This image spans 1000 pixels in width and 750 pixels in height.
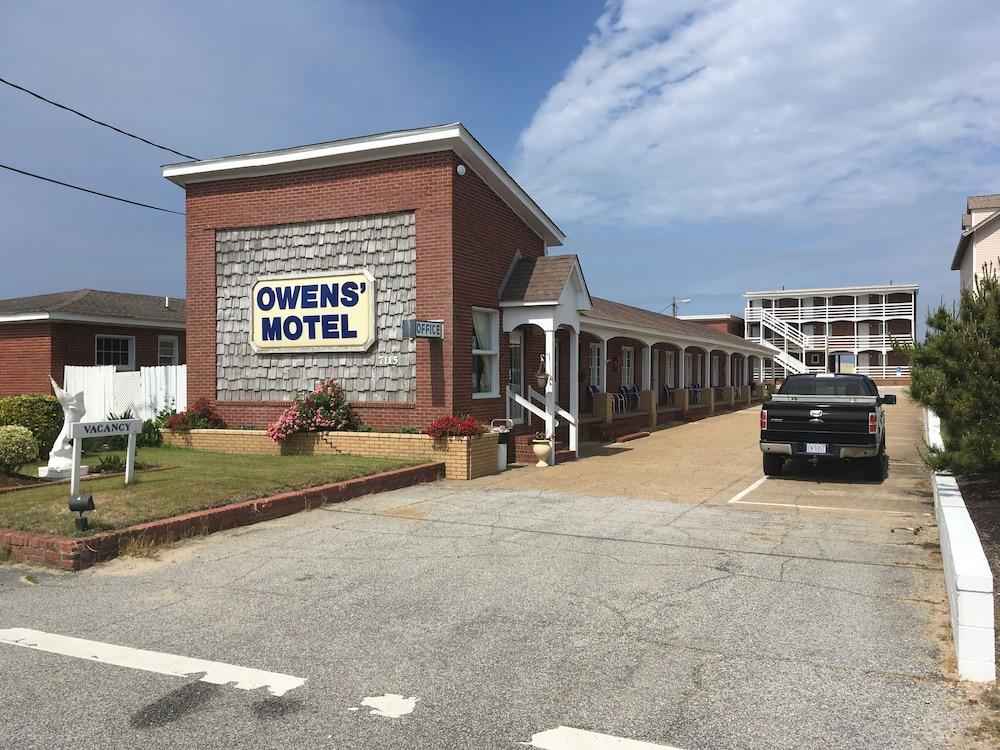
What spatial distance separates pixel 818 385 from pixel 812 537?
6.69 m

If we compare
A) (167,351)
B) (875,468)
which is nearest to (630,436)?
(875,468)

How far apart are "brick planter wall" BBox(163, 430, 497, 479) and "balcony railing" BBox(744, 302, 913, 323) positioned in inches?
2114

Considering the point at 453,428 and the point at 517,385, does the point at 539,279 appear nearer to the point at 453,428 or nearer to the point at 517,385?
the point at 517,385

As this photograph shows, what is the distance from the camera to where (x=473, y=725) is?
398 cm

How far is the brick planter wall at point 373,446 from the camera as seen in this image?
1322 cm

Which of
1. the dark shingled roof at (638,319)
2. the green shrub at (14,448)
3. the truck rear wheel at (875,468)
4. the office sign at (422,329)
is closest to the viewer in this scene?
the green shrub at (14,448)

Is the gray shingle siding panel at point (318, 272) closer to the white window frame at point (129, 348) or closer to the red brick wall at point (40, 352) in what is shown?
the red brick wall at point (40, 352)

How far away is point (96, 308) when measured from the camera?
872 inches

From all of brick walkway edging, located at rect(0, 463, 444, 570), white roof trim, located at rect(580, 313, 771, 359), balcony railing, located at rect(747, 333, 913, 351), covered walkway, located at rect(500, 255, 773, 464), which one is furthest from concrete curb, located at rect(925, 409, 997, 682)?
balcony railing, located at rect(747, 333, 913, 351)

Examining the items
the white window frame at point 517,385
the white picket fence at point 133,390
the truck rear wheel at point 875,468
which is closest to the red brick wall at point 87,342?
the white picket fence at point 133,390

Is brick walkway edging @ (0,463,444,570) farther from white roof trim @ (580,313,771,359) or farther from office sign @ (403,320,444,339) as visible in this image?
white roof trim @ (580,313,771,359)

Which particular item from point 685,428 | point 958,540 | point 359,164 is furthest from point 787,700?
point 685,428

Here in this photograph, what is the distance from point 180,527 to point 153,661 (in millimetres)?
3609

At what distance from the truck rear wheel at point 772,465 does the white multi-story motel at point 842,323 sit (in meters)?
50.3
